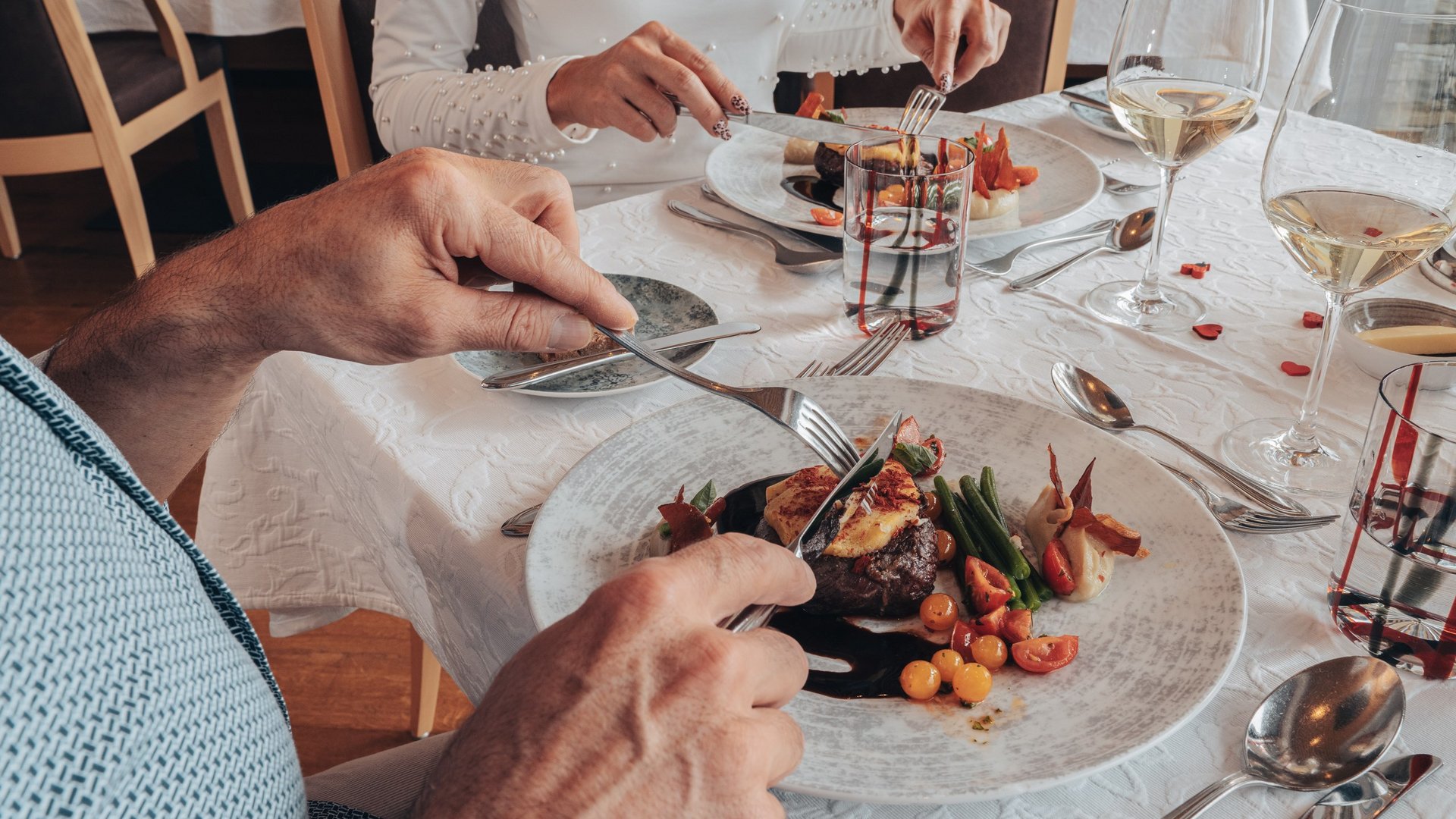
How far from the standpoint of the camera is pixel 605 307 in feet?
2.34

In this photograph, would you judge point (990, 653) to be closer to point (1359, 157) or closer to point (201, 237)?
point (1359, 157)

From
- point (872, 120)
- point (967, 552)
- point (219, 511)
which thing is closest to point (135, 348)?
point (219, 511)

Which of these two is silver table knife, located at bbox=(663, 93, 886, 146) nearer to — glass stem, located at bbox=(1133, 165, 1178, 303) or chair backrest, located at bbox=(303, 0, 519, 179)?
glass stem, located at bbox=(1133, 165, 1178, 303)

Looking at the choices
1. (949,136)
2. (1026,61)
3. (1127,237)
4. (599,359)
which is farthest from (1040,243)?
(1026,61)

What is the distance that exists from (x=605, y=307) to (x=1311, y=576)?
49 centimetres

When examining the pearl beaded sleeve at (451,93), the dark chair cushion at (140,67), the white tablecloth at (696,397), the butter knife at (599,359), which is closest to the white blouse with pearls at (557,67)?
the pearl beaded sleeve at (451,93)

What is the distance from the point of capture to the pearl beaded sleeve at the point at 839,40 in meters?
1.90

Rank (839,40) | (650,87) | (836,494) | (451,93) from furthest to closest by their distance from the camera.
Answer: (839,40) → (451,93) → (650,87) → (836,494)

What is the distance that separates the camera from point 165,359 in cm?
78

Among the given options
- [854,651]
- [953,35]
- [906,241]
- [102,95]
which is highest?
[953,35]

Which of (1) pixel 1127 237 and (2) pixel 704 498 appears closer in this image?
(2) pixel 704 498

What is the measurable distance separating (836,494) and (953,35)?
94 cm

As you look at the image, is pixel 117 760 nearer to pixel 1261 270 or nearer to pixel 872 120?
pixel 1261 270

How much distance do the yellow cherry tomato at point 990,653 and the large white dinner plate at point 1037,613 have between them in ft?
0.04
